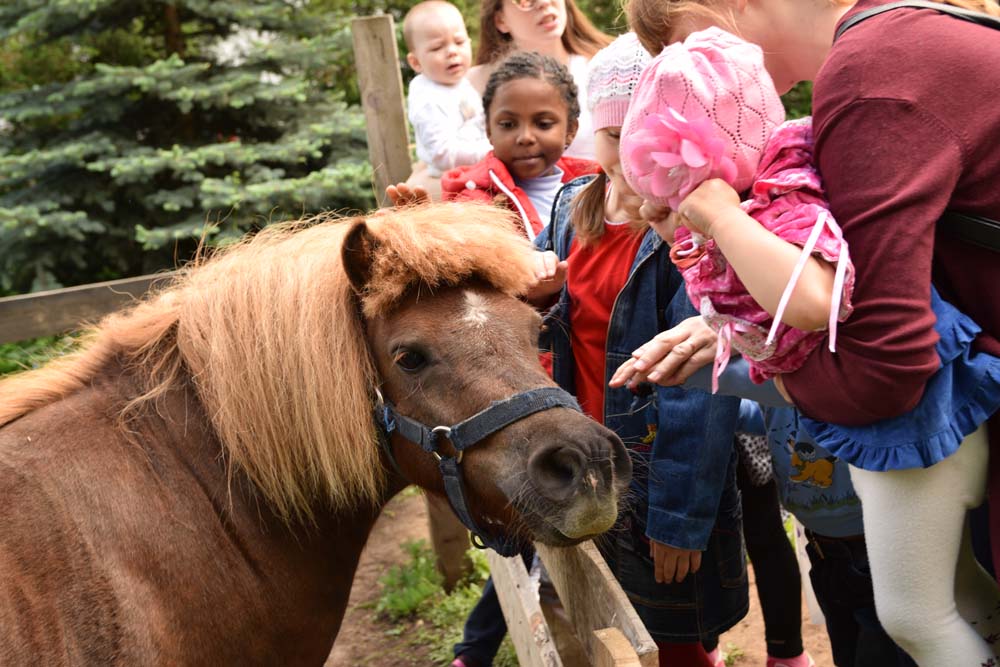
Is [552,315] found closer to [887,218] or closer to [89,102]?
[887,218]

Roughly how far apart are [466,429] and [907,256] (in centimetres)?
103

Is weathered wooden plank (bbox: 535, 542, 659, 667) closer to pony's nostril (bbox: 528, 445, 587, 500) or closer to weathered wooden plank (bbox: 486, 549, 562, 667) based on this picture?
weathered wooden plank (bbox: 486, 549, 562, 667)

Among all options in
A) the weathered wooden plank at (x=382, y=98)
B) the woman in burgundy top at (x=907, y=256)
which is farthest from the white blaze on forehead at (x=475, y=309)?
the weathered wooden plank at (x=382, y=98)

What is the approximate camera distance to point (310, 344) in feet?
6.72

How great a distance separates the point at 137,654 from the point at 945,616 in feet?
5.59

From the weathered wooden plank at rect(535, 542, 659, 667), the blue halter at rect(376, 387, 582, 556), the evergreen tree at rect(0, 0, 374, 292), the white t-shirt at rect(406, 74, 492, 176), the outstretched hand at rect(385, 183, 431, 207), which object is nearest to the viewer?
the weathered wooden plank at rect(535, 542, 659, 667)

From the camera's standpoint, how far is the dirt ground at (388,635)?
378 cm

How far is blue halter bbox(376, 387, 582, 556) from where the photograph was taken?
6.23 feet

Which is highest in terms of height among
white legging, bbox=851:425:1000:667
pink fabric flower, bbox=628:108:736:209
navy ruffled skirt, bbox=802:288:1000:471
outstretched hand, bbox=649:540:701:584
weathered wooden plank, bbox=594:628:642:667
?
pink fabric flower, bbox=628:108:736:209

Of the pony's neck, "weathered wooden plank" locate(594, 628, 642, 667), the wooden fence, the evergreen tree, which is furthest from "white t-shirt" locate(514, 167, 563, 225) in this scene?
the evergreen tree

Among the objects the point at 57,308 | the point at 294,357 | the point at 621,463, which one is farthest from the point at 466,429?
the point at 57,308

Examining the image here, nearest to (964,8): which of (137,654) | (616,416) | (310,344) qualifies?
(616,416)

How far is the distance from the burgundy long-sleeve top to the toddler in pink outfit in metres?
0.07

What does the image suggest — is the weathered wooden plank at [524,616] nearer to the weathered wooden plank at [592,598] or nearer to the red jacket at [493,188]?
the weathered wooden plank at [592,598]
